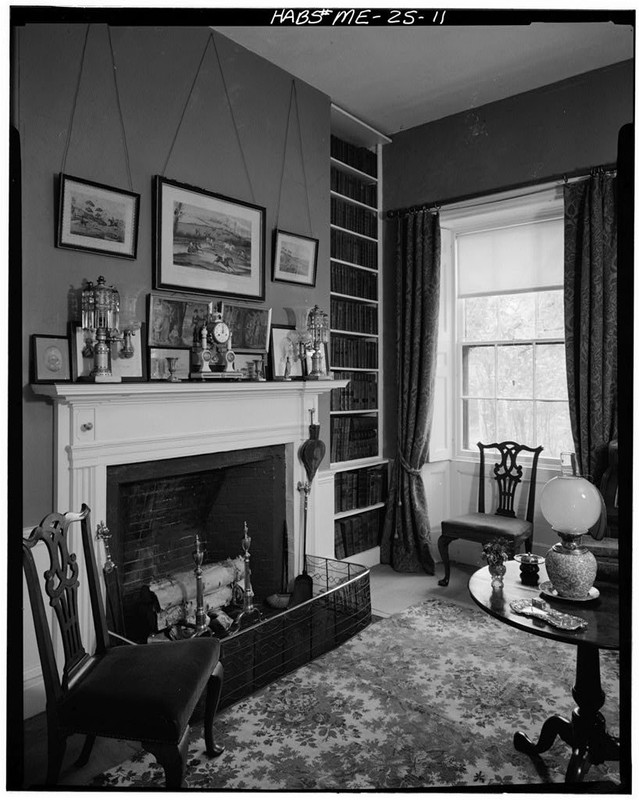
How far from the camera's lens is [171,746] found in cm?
115

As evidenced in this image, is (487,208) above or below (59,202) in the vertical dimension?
above

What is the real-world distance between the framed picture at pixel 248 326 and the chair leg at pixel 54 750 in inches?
53.5

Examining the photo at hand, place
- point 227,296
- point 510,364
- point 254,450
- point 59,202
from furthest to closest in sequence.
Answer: point 510,364 < point 254,450 < point 227,296 < point 59,202

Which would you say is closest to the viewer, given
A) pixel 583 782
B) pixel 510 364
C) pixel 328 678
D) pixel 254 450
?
pixel 583 782

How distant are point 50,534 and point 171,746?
543mm

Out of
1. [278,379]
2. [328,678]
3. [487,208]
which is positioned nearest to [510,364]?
[487,208]

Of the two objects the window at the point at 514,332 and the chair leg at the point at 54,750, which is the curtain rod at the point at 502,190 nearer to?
the window at the point at 514,332

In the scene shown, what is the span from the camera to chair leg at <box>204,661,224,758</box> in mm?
1325

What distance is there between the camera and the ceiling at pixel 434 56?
1355 millimetres

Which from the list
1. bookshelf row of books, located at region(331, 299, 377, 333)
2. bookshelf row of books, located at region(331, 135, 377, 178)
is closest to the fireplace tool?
bookshelf row of books, located at region(331, 299, 377, 333)

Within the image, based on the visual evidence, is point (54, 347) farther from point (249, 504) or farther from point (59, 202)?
point (249, 504)

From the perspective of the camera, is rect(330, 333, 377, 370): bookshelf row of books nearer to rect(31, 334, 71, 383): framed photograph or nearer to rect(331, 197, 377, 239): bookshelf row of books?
rect(331, 197, 377, 239): bookshelf row of books

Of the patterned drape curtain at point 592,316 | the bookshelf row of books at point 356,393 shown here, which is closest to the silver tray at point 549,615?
the patterned drape curtain at point 592,316

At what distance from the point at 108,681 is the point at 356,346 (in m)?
2.02
